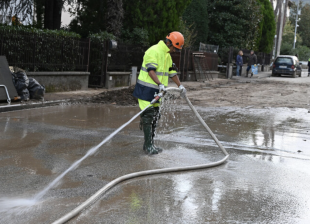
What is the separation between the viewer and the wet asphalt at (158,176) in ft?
13.6

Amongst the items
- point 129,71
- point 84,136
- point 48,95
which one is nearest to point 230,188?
point 84,136

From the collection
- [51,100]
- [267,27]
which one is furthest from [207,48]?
[51,100]

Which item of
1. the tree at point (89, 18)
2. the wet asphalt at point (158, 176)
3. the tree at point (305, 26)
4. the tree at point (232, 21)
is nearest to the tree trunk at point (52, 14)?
the tree at point (89, 18)

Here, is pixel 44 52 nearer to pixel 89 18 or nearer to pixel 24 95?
pixel 24 95

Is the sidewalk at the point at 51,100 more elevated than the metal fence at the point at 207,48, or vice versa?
the metal fence at the point at 207,48

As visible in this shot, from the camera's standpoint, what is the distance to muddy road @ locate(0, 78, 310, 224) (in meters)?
4.16

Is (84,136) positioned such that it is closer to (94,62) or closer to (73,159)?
(73,159)

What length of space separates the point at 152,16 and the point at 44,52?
848 cm

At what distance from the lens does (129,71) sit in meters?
19.5

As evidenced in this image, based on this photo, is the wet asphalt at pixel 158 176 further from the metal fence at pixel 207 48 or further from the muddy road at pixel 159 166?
the metal fence at pixel 207 48

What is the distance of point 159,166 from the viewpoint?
592cm

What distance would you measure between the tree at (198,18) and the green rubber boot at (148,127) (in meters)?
26.1

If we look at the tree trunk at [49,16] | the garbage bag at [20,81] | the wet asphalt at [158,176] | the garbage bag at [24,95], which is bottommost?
the wet asphalt at [158,176]

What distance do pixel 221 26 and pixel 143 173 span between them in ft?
97.5
